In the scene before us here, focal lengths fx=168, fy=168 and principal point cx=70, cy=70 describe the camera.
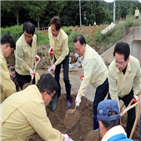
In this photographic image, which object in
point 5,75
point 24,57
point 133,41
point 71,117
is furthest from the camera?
point 133,41

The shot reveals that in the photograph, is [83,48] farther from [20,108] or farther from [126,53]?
[20,108]

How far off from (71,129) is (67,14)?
31.5 meters

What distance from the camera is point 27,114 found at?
1.59m

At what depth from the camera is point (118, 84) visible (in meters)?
2.54

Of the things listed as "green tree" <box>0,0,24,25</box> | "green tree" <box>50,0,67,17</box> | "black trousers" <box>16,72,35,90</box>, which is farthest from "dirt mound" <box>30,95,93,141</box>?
"green tree" <box>50,0,67,17</box>

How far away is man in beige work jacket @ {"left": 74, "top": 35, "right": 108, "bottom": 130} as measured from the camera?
269 cm

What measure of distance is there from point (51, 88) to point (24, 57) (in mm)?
2165

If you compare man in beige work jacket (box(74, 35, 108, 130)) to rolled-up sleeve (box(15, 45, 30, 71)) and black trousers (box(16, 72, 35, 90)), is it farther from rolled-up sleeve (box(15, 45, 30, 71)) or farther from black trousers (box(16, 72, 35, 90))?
black trousers (box(16, 72, 35, 90))

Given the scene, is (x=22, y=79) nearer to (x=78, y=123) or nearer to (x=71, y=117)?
(x=71, y=117)

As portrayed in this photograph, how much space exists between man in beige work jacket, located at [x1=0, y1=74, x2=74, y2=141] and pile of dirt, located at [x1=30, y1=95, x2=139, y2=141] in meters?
1.39

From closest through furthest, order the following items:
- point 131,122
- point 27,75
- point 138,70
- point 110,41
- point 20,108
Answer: point 20,108 < point 138,70 < point 131,122 < point 27,75 < point 110,41

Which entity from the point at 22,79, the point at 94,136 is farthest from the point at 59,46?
the point at 94,136

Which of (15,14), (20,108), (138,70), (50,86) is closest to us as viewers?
(20,108)

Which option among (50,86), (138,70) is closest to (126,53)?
(138,70)
